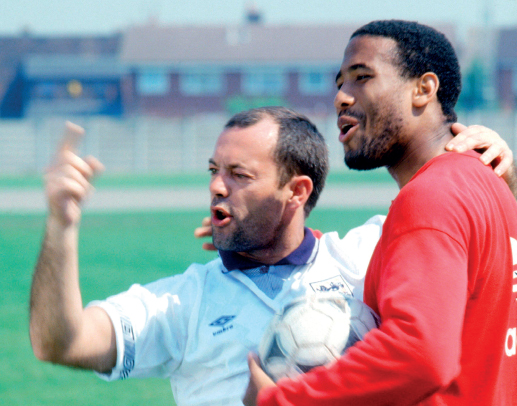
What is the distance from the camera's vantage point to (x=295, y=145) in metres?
2.71

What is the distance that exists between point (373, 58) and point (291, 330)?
Answer: 91 cm

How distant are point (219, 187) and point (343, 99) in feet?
2.04

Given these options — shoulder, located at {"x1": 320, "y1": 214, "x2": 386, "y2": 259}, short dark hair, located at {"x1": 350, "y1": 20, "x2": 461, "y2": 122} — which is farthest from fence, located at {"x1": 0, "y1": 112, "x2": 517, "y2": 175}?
short dark hair, located at {"x1": 350, "y1": 20, "x2": 461, "y2": 122}

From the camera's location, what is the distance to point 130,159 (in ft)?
106

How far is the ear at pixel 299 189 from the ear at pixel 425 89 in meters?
0.73

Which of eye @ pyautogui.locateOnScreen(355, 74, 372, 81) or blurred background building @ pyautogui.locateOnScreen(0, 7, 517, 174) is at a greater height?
eye @ pyautogui.locateOnScreen(355, 74, 372, 81)

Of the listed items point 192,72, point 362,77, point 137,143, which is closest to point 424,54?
point 362,77

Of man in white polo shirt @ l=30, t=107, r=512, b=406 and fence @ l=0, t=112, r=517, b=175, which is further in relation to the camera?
fence @ l=0, t=112, r=517, b=175

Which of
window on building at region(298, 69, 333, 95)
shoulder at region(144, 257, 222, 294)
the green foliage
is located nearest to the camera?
shoulder at region(144, 257, 222, 294)

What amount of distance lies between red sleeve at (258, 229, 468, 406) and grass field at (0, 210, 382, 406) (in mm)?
3215

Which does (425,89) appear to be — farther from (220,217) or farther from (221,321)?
(221,321)

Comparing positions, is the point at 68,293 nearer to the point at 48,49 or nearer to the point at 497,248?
the point at 497,248

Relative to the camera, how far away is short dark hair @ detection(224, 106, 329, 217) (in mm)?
2658

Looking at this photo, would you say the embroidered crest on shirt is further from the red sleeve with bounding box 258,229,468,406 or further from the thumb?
the red sleeve with bounding box 258,229,468,406
